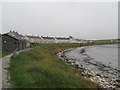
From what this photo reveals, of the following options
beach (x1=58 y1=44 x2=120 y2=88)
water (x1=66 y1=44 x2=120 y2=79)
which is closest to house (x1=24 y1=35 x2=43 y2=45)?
water (x1=66 y1=44 x2=120 y2=79)

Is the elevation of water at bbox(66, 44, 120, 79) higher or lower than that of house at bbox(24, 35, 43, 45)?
lower

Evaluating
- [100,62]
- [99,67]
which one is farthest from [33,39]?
[99,67]

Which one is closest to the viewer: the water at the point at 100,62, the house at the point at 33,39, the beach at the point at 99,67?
the beach at the point at 99,67

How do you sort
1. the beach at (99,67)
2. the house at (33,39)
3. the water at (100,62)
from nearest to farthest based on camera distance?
1. the beach at (99,67)
2. the water at (100,62)
3. the house at (33,39)

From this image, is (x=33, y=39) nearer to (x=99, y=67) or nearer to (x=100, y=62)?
(x=100, y=62)

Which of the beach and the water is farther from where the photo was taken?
the water

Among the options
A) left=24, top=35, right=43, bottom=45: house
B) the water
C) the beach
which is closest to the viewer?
the beach

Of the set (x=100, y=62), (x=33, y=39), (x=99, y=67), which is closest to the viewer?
(x=99, y=67)

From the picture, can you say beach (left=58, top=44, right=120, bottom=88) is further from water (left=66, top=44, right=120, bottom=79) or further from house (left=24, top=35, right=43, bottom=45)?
house (left=24, top=35, right=43, bottom=45)

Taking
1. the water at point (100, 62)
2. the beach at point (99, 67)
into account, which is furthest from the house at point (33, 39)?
the beach at point (99, 67)

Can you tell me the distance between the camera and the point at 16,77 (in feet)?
60.2

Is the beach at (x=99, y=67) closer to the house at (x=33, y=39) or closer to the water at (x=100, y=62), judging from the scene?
the water at (x=100, y=62)

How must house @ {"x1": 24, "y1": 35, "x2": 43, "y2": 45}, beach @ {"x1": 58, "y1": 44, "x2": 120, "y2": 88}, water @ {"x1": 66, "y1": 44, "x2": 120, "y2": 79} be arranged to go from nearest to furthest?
1. beach @ {"x1": 58, "y1": 44, "x2": 120, "y2": 88}
2. water @ {"x1": 66, "y1": 44, "x2": 120, "y2": 79}
3. house @ {"x1": 24, "y1": 35, "x2": 43, "y2": 45}

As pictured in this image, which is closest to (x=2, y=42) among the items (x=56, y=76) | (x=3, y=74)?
(x=3, y=74)
